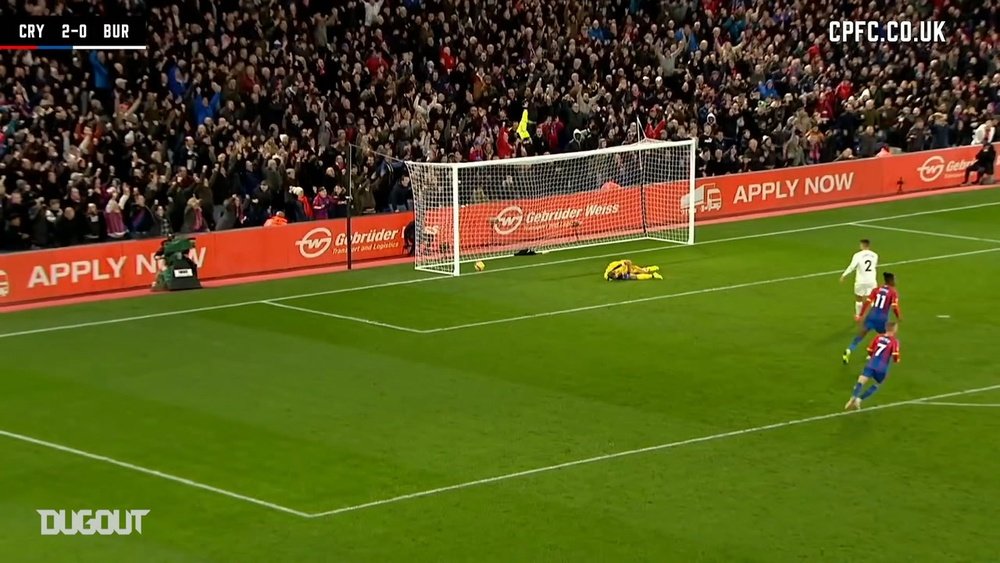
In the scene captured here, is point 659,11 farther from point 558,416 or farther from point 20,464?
point 20,464

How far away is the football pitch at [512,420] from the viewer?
1988 cm

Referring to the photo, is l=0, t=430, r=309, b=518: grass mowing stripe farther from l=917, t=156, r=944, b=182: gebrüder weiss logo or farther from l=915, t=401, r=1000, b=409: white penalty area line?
l=917, t=156, r=944, b=182: gebrüder weiss logo

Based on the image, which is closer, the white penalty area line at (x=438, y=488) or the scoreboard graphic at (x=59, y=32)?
the white penalty area line at (x=438, y=488)

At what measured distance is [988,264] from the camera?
123 ft

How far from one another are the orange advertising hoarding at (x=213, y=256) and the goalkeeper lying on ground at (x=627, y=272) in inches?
217

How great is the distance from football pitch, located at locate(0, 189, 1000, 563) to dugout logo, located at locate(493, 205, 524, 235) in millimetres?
2450

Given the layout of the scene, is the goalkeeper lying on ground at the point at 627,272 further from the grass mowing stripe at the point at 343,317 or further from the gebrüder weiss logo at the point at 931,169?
the gebrüder weiss logo at the point at 931,169

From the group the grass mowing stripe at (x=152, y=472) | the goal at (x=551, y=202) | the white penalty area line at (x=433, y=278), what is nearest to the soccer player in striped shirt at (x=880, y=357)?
the grass mowing stripe at (x=152, y=472)

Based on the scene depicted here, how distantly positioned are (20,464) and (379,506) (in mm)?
5407

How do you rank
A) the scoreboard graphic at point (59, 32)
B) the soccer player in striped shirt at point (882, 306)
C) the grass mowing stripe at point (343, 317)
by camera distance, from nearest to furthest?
the soccer player in striped shirt at point (882, 306) → the scoreboard graphic at point (59, 32) → the grass mowing stripe at point (343, 317)

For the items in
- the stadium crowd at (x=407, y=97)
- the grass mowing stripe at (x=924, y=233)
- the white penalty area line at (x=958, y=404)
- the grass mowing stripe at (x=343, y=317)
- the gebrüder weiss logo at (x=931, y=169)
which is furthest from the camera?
the gebrüder weiss logo at (x=931, y=169)

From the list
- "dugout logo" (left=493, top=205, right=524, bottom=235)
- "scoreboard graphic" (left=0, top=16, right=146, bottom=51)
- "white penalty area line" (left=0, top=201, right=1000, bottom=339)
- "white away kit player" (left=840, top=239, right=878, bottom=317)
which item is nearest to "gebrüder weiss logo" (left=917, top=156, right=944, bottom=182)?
"white penalty area line" (left=0, top=201, right=1000, bottom=339)

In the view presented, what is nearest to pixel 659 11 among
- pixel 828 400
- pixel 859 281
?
pixel 859 281

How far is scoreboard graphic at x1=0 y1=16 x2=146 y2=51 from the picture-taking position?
93.5ft
